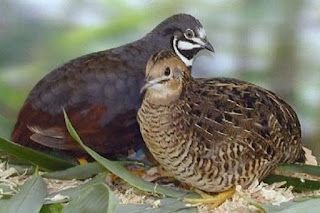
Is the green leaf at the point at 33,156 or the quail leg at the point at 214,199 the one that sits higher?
the green leaf at the point at 33,156

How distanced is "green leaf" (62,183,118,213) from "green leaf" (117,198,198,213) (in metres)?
0.07

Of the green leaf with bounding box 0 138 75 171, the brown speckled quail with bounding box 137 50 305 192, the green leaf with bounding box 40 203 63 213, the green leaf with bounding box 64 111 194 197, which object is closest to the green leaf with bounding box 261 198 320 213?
the brown speckled quail with bounding box 137 50 305 192

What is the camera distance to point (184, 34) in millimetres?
1931

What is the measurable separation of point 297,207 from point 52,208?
48 centimetres

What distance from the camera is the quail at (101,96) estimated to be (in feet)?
6.11

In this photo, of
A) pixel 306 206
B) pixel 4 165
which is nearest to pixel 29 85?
pixel 4 165

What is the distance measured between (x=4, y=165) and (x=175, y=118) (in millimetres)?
450

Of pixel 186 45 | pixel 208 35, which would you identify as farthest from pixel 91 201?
pixel 208 35

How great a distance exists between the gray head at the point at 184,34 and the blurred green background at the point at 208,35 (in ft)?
0.64

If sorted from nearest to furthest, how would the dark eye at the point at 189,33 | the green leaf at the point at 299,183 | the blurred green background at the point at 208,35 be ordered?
the green leaf at the point at 299,183 → the dark eye at the point at 189,33 → the blurred green background at the point at 208,35

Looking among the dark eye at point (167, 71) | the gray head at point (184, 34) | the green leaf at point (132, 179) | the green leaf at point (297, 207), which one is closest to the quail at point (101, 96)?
the gray head at point (184, 34)

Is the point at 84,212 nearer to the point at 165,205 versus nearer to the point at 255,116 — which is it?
the point at 165,205

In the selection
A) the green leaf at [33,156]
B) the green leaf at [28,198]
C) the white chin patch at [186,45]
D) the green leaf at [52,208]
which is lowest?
the green leaf at [52,208]

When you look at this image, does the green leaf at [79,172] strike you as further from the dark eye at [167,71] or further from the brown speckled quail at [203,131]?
the dark eye at [167,71]
